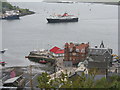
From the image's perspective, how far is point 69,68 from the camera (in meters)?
4.41

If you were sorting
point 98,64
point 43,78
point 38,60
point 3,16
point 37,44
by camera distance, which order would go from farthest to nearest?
1. point 3,16
2. point 37,44
3. point 38,60
4. point 98,64
5. point 43,78

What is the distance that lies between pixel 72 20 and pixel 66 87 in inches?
543

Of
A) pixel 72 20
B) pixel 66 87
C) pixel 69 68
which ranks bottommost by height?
pixel 69 68

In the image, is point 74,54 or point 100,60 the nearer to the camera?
point 100,60

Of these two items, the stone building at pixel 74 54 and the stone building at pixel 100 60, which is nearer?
the stone building at pixel 100 60

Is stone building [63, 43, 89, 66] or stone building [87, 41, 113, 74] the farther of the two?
stone building [63, 43, 89, 66]

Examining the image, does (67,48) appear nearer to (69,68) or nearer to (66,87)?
(69,68)

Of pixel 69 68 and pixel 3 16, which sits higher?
pixel 3 16

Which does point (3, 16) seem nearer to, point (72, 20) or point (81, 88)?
point (72, 20)

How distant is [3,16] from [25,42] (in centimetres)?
951

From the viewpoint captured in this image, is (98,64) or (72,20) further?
(72,20)

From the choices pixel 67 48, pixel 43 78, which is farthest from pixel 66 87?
pixel 67 48

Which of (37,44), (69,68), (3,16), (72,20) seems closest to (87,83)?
(69,68)

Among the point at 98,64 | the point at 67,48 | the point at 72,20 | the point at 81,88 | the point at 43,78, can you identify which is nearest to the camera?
the point at 81,88
